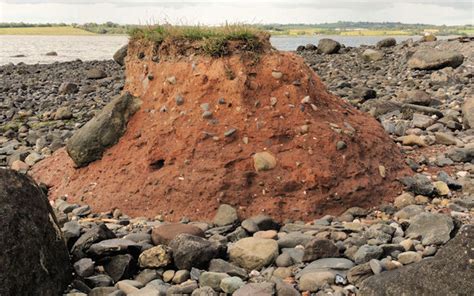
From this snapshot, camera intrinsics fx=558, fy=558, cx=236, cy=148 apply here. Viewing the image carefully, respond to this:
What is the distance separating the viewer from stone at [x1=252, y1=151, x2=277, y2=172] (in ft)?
25.6

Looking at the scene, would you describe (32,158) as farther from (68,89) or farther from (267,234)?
(68,89)

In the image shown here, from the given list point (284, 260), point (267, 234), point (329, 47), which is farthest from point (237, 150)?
point (329, 47)

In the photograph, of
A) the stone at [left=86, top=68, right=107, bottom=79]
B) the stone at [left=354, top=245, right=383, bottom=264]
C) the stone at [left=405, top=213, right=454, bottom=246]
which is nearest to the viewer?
the stone at [left=354, top=245, right=383, bottom=264]

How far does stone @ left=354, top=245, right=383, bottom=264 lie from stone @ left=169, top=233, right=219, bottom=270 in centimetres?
142

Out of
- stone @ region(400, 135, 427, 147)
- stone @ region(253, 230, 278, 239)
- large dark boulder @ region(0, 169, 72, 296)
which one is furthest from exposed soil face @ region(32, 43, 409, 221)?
large dark boulder @ region(0, 169, 72, 296)

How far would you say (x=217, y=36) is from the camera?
8.85m

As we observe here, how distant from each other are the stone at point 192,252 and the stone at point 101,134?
3749mm

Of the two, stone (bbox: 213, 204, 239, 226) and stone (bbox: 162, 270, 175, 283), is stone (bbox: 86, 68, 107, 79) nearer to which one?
stone (bbox: 213, 204, 239, 226)

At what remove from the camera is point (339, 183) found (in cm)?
772

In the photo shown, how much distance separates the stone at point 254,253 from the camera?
5637 mm

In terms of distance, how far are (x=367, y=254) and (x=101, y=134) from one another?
5.15m

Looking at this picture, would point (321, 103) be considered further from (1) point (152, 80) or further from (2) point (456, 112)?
(2) point (456, 112)

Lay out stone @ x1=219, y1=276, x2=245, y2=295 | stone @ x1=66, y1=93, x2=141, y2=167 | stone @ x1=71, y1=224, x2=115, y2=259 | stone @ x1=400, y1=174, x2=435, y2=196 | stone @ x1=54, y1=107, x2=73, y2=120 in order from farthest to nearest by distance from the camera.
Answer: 1. stone @ x1=54, y1=107, x2=73, y2=120
2. stone @ x1=66, y1=93, x2=141, y2=167
3. stone @ x1=400, y1=174, x2=435, y2=196
4. stone @ x1=71, y1=224, x2=115, y2=259
5. stone @ x1=219, y1=276, x2=245, y2=295

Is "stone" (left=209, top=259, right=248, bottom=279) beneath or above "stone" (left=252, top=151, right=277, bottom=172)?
beneath
